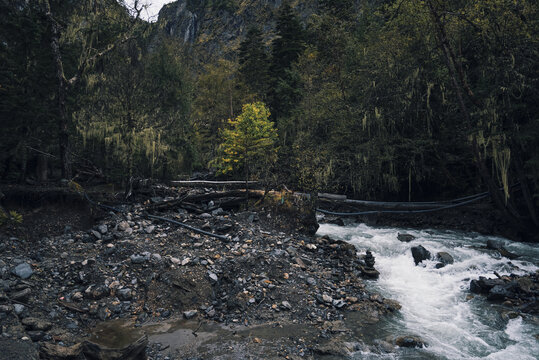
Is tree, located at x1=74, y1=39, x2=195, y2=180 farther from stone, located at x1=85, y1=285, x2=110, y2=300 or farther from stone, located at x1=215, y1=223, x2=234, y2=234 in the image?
stone, located at x1=85, y1=285, x2=110, y2=300

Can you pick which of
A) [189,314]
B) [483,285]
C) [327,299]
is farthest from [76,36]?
[483,285]

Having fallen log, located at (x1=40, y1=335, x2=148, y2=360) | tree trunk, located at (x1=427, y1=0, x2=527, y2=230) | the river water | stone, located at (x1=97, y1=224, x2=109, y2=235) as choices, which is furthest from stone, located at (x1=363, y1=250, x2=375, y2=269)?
stone, located at (x1=97, y1=224, x2=109, y2=235)

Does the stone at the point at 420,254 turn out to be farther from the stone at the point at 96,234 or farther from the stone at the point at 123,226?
the stone at the point at 96,234

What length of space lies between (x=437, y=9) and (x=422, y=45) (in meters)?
5.45

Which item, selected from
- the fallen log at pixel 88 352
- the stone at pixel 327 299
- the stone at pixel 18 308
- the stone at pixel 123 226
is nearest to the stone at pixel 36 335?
the fallen log at pixel 88 352

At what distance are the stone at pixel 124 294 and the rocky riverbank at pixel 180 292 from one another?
0.03 m

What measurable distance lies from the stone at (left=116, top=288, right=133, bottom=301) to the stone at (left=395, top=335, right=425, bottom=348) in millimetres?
6100

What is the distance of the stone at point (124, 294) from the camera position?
6.71 meters

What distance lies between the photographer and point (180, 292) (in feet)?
23.0

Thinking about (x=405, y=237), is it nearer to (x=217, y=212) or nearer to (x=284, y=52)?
(x=217, y=212)

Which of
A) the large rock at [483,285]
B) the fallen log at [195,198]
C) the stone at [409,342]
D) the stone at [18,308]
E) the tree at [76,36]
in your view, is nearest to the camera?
the stone at [18,308]

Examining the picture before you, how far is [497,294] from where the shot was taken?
323 inches

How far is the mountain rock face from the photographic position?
95.5m

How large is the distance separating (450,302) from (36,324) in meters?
10.0
